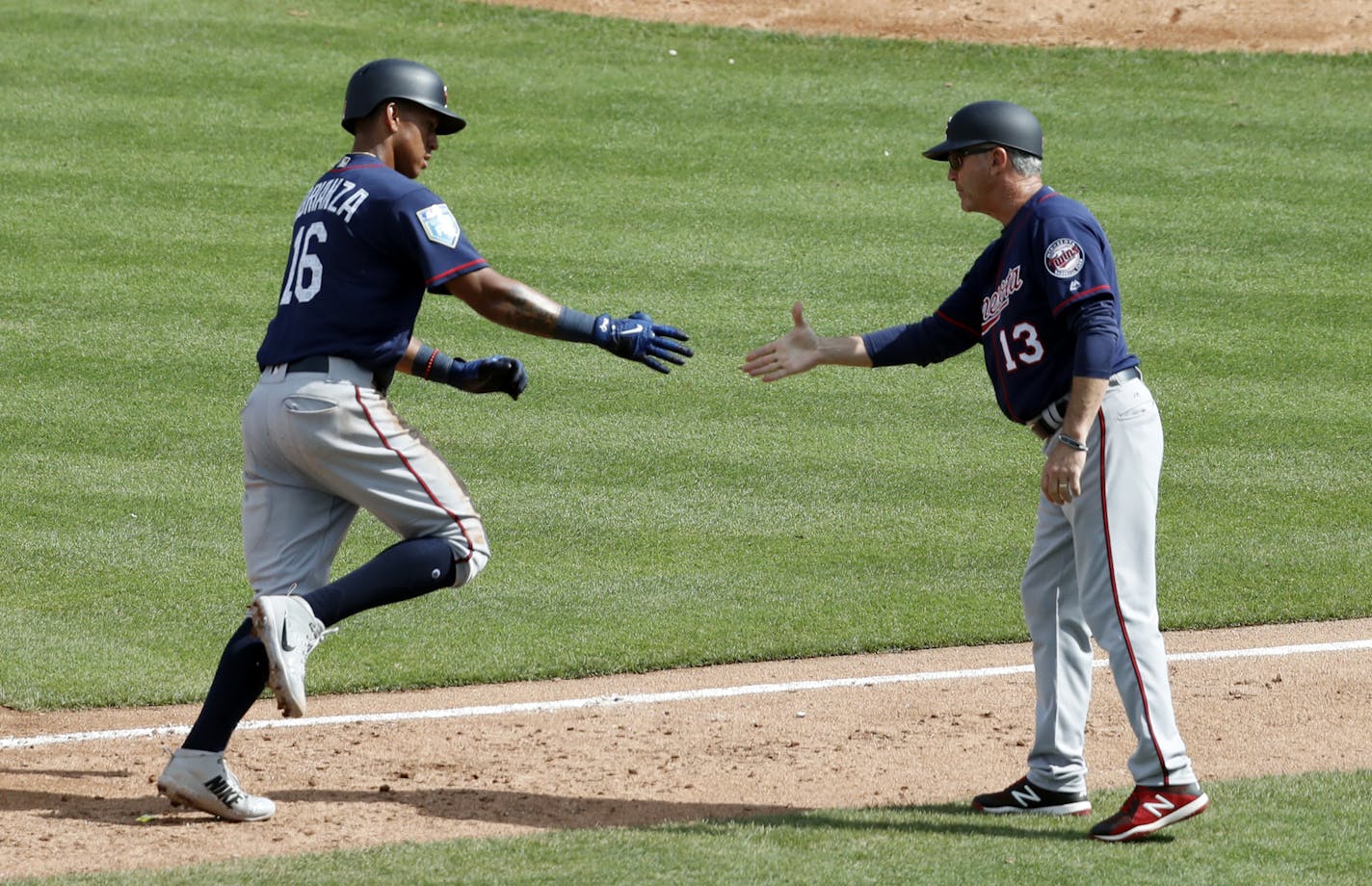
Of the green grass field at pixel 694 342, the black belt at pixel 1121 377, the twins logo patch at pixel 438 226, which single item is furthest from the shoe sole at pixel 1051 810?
the twins logo patch at pixel 438 226

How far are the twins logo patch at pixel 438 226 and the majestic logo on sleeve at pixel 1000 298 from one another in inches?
58.6

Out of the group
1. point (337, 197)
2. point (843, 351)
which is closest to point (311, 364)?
point (337, 197)

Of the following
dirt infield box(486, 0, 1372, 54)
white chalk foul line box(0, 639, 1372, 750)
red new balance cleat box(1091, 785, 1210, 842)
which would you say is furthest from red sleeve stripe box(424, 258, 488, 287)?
dirt infield box(486, 0, 1372, 54)

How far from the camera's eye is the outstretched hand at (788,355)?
5.03 meters

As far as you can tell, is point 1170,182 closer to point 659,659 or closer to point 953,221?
point 953,221

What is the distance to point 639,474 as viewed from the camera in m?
8.57

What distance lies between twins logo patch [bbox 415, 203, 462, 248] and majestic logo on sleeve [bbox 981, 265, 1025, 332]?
58.6 inches

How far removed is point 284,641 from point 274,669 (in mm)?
80

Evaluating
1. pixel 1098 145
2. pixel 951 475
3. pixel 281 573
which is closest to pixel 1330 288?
pixel 1098 145

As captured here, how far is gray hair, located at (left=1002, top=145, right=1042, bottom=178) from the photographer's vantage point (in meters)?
4.63

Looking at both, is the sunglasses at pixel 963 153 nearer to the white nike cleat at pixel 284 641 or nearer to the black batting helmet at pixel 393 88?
the black batting helmet at pixel 393 88

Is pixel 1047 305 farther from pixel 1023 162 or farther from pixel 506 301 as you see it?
pixel 506 301

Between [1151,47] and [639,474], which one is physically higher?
[1151,47]

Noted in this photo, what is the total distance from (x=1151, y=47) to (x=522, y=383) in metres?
13.4
